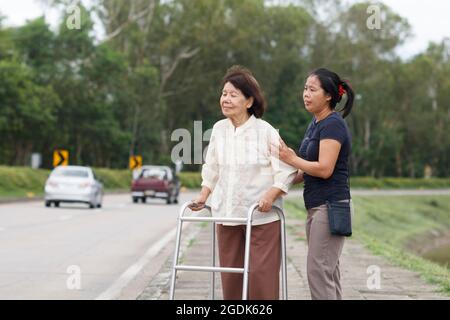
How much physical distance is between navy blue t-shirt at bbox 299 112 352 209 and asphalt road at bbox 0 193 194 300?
4.77 metres

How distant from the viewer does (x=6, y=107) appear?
174 feet

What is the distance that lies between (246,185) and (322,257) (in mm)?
609

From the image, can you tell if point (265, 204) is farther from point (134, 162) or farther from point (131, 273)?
point (134, 162)

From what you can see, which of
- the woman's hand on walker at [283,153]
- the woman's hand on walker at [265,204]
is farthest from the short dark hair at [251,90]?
the woman's hand on walker at [265,204]

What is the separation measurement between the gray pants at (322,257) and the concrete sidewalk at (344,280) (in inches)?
144

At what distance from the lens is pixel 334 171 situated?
18.7ft

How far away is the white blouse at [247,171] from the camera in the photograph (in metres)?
5.56

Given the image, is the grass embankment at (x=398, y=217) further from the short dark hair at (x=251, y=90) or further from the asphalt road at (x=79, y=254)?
the short dark hair at (x=251, y=90)

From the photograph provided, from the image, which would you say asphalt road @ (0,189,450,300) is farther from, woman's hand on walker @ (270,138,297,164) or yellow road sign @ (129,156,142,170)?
yellow road sign @ (129,156,142,170)

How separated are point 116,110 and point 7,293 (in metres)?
59.4

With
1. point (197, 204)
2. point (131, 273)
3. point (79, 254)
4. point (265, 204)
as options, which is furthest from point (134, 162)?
point (265, 204)

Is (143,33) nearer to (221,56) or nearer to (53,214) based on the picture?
(221,56)

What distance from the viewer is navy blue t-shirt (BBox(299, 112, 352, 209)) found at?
5680mm

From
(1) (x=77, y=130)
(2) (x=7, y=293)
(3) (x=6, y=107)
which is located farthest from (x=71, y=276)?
(1) (x=77, y=130)
